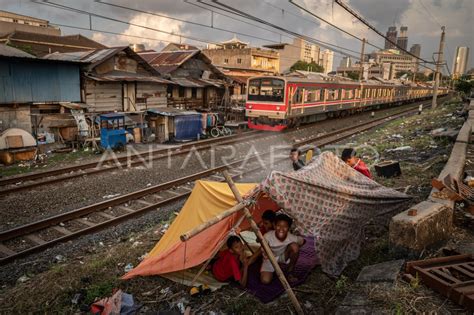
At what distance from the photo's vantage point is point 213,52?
58.2 meters

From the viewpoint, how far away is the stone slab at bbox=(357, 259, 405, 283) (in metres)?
3.88

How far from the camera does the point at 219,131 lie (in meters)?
19.1

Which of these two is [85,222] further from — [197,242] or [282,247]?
[282,247]

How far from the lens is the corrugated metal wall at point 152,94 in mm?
20183

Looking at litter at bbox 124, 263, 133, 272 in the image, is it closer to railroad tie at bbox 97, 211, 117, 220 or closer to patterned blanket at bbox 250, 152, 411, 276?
railroad tie at bbox 97, 211, 117, 220

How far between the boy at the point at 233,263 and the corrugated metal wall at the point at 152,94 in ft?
54.8

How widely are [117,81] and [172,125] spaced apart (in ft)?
12.0

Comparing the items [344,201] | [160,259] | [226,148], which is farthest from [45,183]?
[344,201]

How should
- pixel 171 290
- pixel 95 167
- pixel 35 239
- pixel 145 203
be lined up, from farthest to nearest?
pixel 95 167 < pixel 145 203 < pixel 35 239 < pixel 171 290

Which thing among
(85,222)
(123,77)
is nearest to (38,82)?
(123,77)

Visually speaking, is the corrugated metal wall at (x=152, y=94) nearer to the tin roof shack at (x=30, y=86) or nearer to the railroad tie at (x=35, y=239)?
the tin roof shack at (x=30, y=86)

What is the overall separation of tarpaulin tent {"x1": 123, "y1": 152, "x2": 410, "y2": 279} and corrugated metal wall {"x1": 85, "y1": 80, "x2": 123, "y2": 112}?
1391cm

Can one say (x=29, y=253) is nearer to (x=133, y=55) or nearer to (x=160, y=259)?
(x=160, y=259)

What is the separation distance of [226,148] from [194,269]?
10.5 m
